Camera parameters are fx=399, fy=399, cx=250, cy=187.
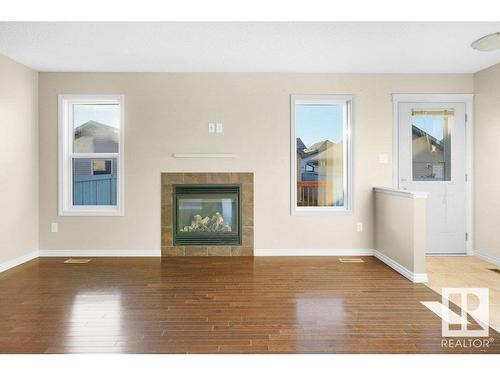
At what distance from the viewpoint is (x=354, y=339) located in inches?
101

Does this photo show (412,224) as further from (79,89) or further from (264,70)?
(79,89)

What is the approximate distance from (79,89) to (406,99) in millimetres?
4319

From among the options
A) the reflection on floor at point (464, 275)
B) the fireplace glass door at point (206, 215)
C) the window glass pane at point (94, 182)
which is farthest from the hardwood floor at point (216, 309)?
the window glass pane at point (94, 182)

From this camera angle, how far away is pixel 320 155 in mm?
5551

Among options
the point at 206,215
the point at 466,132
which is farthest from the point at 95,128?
the point at 466,132

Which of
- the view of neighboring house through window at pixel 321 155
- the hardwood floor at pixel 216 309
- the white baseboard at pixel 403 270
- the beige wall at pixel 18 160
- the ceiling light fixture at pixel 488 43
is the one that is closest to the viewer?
the hardwood floor at pixel 216 309

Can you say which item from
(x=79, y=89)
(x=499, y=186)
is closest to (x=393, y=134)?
(x=499, y=186)

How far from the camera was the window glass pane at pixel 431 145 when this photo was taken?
17.6 feet

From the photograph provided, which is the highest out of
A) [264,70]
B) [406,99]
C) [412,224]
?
→ [264,70]

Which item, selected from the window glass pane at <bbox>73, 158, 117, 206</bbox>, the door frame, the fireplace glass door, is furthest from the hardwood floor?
the door frame

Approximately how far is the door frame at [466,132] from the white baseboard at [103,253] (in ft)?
11.1

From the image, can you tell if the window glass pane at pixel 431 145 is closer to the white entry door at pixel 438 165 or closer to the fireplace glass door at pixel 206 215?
the white entry door at pixel 438 165

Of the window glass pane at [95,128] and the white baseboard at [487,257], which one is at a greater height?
the window glass pane at [95,128]

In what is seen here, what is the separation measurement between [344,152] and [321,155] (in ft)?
1.03
